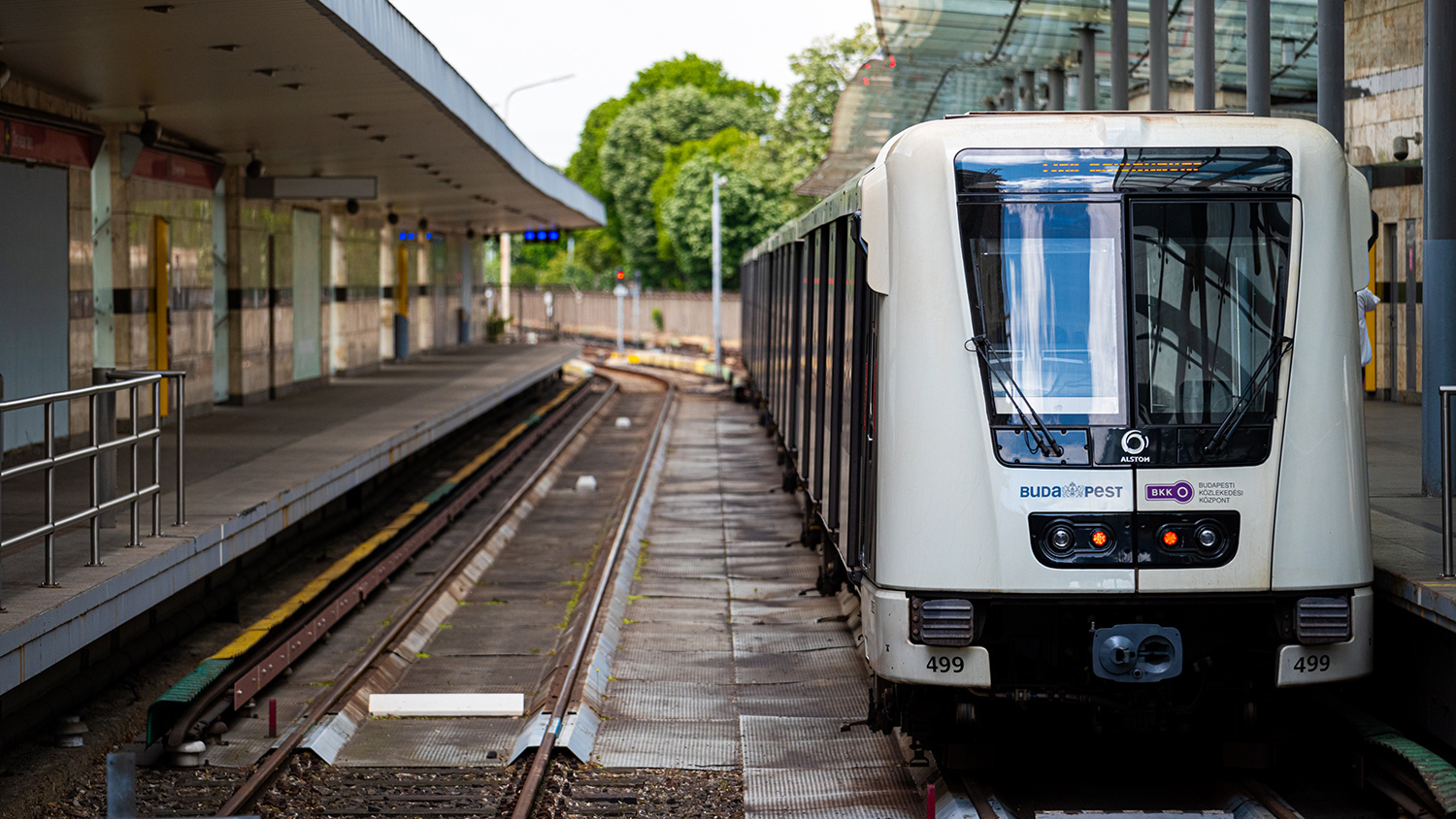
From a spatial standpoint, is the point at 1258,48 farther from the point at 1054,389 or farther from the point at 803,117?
the point at 803,117

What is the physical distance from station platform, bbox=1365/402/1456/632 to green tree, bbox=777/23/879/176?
43895mm

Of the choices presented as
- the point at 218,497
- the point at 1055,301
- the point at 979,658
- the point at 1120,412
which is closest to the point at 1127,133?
the point at 1055,301

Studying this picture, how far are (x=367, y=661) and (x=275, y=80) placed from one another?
5.59m

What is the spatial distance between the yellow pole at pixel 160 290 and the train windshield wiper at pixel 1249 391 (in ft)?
42.0

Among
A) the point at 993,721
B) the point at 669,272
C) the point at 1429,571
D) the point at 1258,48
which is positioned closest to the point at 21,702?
the point at 993,721

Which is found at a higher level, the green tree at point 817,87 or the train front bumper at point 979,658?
the green tree at point 817,87

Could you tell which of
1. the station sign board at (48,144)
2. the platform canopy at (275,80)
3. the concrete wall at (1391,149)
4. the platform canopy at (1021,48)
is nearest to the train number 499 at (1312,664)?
the platform canopy at (275,80)

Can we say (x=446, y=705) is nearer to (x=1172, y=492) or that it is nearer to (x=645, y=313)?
(x=1172, y=492)

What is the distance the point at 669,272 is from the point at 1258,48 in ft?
198

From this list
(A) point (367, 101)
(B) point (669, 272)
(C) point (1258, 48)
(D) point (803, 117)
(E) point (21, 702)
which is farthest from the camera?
(B) point (669, 272)

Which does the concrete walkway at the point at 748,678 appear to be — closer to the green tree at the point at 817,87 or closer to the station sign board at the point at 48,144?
the station sign board at the point at 48,144

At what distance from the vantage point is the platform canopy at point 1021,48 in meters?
16.7

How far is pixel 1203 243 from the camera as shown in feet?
21.3

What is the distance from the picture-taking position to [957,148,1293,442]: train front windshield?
6.41 meters
